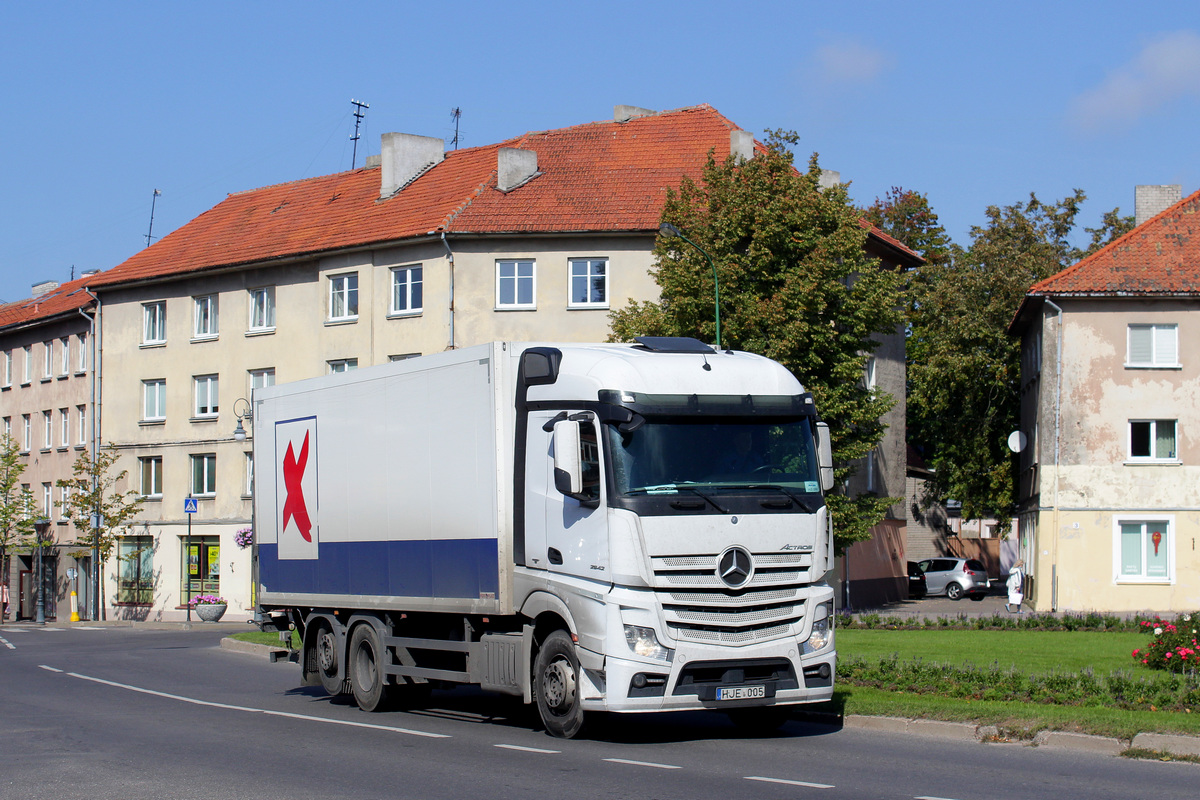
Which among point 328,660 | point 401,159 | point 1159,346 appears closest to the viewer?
point 328,660

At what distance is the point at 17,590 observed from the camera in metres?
60.5

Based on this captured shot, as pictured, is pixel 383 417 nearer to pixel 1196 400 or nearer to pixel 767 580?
pixel 767 580

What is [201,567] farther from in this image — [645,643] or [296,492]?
[645,643]

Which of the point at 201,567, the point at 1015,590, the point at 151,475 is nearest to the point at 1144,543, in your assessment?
the point at 1015,590

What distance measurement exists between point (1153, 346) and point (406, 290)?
2169 centimetres

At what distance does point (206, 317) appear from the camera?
48.3 metres

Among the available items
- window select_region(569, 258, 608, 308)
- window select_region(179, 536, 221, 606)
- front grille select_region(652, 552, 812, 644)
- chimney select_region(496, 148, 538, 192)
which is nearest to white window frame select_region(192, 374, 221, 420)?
window select_region(179, 536, 221, 606)

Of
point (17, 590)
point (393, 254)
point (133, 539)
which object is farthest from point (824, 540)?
point (17, 590)

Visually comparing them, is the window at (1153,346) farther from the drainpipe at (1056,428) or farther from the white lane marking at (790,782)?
the white lane marking at (790,782)

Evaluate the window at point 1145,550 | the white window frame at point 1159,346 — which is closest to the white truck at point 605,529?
the window at point 1145,550

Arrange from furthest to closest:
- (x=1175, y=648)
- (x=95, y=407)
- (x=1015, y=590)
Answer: (x=95, y=407)
(x=1015, y=590)
(x=1175, y=648)

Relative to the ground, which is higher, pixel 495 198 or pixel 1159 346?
pixel 495 198

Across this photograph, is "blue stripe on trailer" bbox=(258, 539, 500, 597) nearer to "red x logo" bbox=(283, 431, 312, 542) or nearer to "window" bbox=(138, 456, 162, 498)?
"red x logo" bbox=(283, 431, 312, 542)

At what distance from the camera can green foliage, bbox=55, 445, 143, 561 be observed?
48.0m
